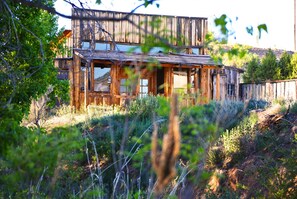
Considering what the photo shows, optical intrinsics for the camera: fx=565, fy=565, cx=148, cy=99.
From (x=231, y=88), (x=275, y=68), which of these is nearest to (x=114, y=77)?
(x=231, y=88)

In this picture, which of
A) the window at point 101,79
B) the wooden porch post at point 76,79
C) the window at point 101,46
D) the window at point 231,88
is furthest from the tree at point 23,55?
the window at point 231,88

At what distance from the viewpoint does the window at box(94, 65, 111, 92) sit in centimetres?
2275

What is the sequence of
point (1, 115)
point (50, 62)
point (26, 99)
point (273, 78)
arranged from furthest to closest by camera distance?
point (273, 78) < point (50, 62) < point (26, 99) < point (1, 115)

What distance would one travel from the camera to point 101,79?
75.3 ft

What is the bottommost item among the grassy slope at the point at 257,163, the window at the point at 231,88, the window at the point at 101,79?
the grassy slope at the point at 257,163

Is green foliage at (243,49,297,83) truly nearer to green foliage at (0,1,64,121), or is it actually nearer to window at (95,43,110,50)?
window at (95,43,110,50)

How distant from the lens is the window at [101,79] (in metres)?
22.8

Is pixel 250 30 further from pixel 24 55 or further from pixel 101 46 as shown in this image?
pixel 101 46

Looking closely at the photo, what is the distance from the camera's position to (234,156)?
11.1 meters

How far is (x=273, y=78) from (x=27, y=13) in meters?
20.1

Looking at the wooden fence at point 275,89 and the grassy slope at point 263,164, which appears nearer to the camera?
the grassy slope at point 263,164

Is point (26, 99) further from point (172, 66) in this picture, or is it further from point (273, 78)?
point (273, 78)

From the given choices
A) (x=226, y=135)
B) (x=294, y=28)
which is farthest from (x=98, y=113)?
(x=294, y=28)

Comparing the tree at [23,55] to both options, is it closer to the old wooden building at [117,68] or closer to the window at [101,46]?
the old wooden building at [117,68]
